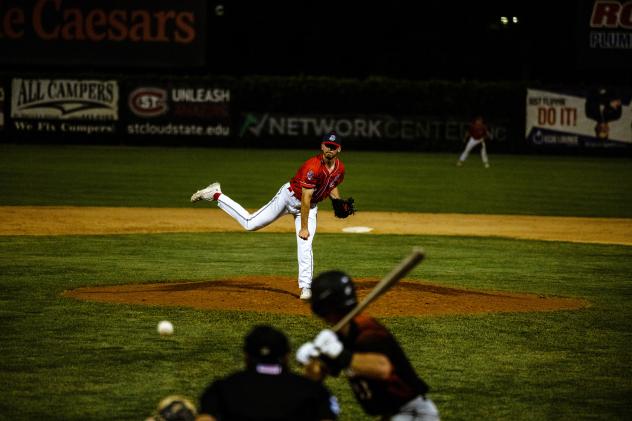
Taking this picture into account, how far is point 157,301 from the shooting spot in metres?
12.9

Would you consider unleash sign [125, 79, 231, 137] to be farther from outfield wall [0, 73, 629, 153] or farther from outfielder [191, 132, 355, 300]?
outfielder [191, 132, 355, 300]

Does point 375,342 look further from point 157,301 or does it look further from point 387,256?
point 387,256

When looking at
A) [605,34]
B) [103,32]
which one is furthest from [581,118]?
[103,32]

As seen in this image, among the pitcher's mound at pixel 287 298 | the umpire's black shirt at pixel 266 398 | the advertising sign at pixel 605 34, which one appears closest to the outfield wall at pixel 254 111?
the advertising sign at pixel 605 34

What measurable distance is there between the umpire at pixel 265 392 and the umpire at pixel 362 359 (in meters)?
0.42

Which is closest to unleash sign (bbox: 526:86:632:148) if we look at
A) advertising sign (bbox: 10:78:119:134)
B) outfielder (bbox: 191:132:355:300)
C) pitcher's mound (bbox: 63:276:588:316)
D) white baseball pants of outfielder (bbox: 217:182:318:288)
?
advertising sign (bbox: 10:78:119:134)

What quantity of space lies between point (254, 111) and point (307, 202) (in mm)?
33613

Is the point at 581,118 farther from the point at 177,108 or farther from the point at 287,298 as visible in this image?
the point at 287,298

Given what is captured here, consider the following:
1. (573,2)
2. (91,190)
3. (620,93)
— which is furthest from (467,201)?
(573,2)

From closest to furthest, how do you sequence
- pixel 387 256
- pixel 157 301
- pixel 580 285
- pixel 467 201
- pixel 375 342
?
pixel 375 342, pixel 157 301, pixel 580 285, pixel 387 256, pixel 467 201

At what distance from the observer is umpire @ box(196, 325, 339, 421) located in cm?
494

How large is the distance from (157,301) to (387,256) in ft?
19.2

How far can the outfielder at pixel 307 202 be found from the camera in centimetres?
1272

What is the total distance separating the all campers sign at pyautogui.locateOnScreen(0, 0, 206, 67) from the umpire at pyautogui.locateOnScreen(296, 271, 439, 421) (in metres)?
40.4
